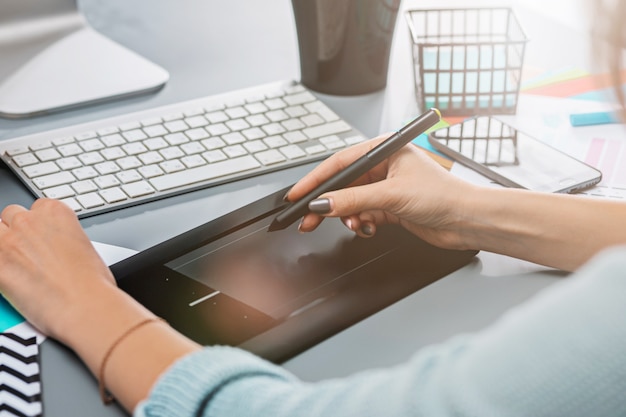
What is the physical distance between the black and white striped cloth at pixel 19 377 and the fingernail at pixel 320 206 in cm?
26

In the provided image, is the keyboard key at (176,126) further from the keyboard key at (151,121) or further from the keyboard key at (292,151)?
the keyboard key at (292,151)

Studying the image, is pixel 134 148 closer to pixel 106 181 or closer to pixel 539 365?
pixel 106 181

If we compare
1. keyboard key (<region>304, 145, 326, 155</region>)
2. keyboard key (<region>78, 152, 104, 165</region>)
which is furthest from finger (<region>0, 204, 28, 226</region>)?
keyboard key (<region>304, 145, 326, 155</region>)

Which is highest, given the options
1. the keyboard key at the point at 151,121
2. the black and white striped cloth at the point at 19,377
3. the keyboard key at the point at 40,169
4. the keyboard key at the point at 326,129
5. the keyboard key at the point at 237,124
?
the keyboard key at the point at 151,121

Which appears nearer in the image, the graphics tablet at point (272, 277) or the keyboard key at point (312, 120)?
the graphics tablet at point (272, 277)

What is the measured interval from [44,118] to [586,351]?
714 millimetres

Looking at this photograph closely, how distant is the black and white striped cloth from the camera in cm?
54

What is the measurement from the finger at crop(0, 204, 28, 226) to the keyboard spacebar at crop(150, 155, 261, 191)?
0.13 m

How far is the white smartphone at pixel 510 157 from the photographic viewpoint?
2.63 feet

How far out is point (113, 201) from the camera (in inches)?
30.1

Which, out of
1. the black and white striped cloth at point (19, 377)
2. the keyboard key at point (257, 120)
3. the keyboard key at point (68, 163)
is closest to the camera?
the black and white striped cloth at point (19, 377)

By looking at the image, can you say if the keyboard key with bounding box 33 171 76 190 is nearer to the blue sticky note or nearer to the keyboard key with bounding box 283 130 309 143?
the keyboard key with bounding box 283 130 309 143

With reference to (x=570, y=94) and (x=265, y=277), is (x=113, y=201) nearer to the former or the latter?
(x=265, y=277)

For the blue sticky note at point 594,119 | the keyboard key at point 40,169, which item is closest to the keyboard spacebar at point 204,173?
the keyboard key at point 40,169
